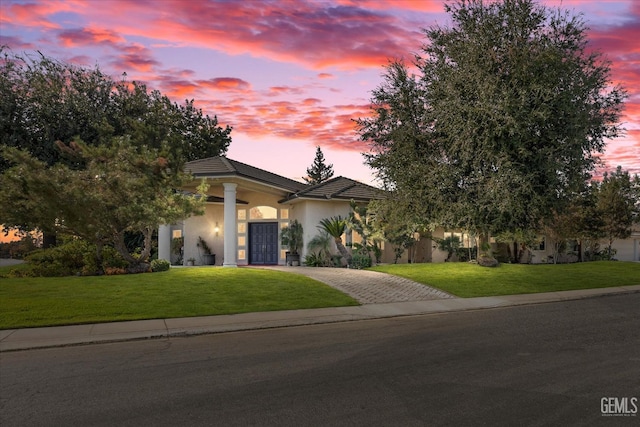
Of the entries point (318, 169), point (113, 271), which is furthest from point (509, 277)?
point (318, 169)

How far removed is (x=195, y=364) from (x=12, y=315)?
666 centimetres

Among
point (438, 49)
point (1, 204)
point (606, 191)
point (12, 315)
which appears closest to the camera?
point (12, 315)

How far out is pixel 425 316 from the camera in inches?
499

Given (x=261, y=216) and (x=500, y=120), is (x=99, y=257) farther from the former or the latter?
(x=500, y=120)

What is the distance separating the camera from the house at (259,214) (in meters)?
24.7

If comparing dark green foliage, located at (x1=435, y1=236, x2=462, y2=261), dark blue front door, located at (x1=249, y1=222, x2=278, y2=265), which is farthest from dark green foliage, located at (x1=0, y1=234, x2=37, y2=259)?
dark green foliage, located at (x1=435, y1=236, x2=462, y2=261)

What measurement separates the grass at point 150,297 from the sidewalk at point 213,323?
0.61m

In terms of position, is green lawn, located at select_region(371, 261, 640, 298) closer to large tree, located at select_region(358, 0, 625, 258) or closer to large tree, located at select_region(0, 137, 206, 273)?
large tree, located at select_region(358, 0, 625, 258)

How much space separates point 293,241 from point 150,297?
12328 millimetres

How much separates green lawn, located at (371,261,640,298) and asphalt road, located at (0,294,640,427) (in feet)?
25.0

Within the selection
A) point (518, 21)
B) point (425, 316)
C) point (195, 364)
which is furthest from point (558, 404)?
point (518, 21)

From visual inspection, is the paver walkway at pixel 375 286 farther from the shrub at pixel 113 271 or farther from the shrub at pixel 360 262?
Result: the shrub at pixel 113 271

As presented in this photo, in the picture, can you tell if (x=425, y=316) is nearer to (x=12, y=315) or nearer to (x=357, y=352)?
(x=357, y=352)

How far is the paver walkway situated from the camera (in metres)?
15.5
